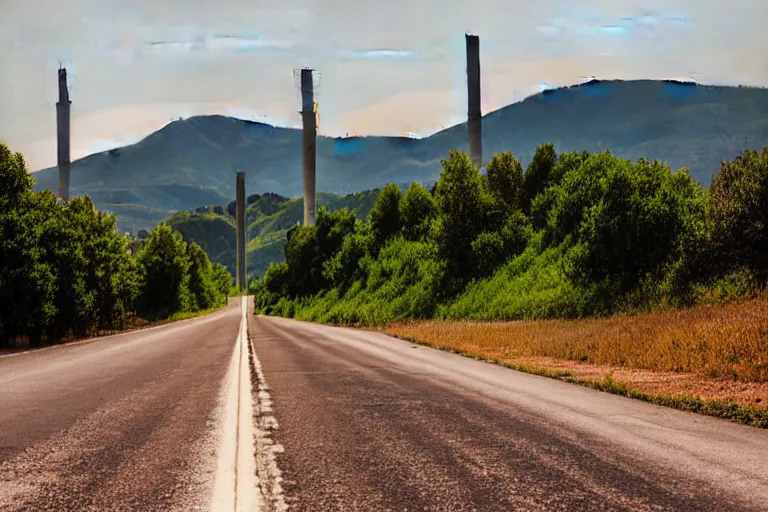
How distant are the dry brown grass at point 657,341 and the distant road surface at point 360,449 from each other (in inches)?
152

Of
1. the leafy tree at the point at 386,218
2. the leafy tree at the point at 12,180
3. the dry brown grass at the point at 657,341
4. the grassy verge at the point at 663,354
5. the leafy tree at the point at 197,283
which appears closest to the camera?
the grassy verge at the point at 663,354

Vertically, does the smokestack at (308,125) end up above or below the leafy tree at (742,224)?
above

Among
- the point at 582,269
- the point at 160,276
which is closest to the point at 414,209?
the point at 582,269

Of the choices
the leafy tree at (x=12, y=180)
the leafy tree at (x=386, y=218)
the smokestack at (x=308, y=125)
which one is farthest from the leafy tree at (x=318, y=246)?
the leafy tree at (x=12, y=180)

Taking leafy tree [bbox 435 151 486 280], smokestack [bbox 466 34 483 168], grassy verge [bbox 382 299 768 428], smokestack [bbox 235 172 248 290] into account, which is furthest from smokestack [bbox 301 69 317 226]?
grassy verge [bbox 382 299 768 428]

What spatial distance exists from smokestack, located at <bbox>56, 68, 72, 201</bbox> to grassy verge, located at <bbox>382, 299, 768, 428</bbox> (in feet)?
234

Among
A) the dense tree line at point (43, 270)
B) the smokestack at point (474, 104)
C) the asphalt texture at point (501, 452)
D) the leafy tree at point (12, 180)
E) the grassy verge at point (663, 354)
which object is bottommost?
the grassy verge at point (663, 354)

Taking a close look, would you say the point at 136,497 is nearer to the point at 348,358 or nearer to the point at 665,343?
the point at 348,358

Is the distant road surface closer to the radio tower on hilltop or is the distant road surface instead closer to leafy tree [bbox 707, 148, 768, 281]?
leafy tree [bbox 707, 148, 768, 281]

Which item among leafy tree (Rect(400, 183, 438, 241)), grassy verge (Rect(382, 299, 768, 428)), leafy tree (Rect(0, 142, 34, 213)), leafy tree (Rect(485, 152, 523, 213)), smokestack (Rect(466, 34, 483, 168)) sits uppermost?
smokestack (Rect(466, 34, 483, 168))

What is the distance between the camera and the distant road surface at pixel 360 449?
3.94 meters

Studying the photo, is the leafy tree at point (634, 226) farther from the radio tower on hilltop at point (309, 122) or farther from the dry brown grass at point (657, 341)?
the radio tower on hilltop at point (309, 122)

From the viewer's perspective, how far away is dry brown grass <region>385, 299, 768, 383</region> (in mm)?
12062

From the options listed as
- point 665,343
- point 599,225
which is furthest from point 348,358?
point 599,225
